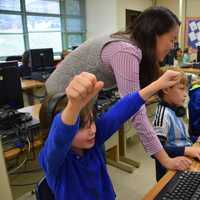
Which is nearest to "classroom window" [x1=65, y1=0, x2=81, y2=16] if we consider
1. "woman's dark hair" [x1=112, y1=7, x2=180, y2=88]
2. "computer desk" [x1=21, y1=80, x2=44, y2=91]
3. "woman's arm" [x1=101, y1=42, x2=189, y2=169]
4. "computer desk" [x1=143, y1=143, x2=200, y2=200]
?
"computer desk" [x1=21, y1=80, x2=44, y2=91]

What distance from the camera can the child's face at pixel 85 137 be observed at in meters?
0.85

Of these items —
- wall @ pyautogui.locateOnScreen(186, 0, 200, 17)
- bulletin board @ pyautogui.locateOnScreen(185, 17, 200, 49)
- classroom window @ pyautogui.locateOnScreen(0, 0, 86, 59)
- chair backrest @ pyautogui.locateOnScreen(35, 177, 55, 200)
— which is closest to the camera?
chair backrest @ pyautogui.locateOnScreen(35, 177, 55, 200)

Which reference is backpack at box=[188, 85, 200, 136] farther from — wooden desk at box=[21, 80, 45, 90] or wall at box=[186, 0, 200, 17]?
wall at box=[186, 0, 200, 17]

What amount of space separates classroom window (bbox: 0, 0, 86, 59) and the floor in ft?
14.3

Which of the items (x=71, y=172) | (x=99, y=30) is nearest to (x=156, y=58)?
(x=71, y=172)

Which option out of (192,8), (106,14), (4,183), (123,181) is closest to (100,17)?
(106,14)

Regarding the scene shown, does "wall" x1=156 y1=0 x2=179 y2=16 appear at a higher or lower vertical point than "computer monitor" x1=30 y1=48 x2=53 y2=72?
higher

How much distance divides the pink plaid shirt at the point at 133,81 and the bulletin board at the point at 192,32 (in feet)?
25.7

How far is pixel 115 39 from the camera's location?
1117 millimetres

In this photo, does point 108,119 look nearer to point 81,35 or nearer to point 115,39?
point 115,39

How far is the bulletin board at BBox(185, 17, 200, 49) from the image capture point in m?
8.08

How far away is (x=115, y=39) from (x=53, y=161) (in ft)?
2.01

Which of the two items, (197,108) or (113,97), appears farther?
(113,97)

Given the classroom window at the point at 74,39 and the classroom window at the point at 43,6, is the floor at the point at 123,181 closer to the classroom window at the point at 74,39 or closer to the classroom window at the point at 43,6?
the classroom window at the point at 43,6
